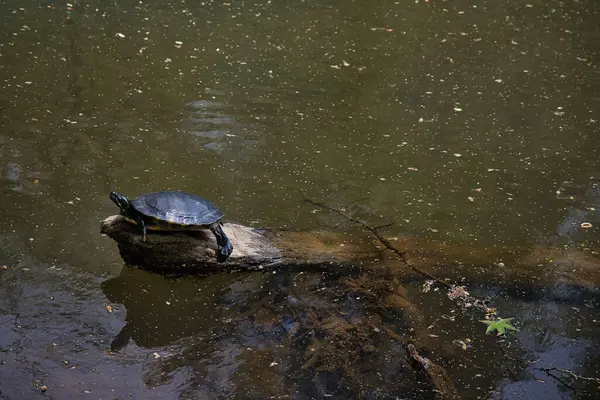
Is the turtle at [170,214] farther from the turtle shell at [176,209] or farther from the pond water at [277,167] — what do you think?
the pond water at [277,167]

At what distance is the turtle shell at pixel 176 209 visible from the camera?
4711 mm

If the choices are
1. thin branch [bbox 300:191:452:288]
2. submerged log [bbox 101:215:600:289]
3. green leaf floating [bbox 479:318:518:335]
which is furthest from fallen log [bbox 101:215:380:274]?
green leaf floating [bbox 479:318:518:335]

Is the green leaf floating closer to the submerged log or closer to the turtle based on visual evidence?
the submerged log

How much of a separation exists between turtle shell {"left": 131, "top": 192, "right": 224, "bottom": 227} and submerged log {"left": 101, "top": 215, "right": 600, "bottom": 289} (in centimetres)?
20

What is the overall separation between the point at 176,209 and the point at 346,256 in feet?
4.77

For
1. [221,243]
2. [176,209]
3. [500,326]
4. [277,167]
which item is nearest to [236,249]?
[221,243]

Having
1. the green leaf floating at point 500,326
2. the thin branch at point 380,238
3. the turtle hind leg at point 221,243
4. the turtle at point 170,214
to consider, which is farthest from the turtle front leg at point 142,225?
the green leaf floating at point 500,326

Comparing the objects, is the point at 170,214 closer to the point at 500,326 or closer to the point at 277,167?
the point at 277,167

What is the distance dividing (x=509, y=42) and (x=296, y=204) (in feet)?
21.0

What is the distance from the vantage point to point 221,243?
491 cm

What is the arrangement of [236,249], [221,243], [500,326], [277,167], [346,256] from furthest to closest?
[277,167] < [346,256] < [236,249] < [221,243] < [500,326]

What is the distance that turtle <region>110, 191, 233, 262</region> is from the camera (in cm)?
472

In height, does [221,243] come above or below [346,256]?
above

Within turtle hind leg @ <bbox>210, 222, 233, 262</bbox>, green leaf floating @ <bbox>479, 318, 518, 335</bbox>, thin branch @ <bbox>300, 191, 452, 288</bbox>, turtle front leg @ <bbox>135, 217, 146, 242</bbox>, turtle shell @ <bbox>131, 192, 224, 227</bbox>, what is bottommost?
green leaf floating @ <bbox>479, 318, 518, 335</bbox>
